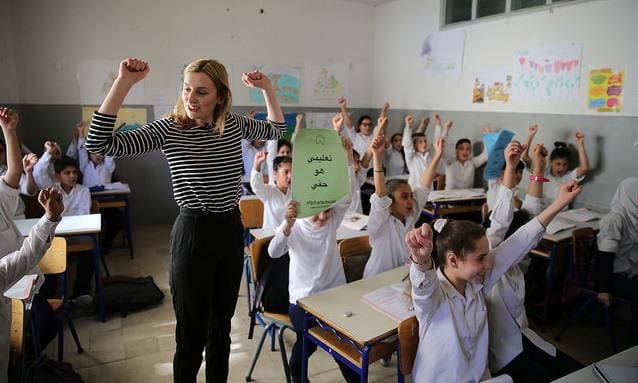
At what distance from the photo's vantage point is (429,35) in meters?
5.52

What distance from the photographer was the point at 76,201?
359 centimetres

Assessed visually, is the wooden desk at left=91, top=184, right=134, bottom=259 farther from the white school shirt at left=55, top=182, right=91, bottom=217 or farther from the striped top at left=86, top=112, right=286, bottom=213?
the striped top at left=86, top=112, right=286, bottom=213

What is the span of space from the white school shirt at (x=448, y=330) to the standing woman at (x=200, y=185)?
0.65m

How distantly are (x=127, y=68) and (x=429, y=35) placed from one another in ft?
16.4

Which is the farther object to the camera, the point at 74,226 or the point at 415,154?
the point at 415,154

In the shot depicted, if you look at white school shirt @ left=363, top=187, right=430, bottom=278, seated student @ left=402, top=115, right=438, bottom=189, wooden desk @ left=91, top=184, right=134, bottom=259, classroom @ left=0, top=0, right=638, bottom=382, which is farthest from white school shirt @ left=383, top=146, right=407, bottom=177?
white school shirt @ left=363, top=187, right=430, bottom=278

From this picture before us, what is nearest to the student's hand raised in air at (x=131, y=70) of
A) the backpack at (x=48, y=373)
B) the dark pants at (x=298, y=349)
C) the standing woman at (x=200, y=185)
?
the standing woman at (x=200, y=185)

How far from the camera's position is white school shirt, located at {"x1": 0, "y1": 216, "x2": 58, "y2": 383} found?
1554mm

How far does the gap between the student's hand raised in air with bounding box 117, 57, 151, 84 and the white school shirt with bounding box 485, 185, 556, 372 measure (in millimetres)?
1554

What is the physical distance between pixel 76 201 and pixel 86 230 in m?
0.94

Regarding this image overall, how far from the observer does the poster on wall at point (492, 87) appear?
4.60 meters

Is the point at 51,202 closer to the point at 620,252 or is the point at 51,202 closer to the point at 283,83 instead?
the point at 620,252

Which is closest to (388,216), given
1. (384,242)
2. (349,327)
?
(384,242)

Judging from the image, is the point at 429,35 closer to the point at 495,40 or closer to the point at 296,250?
the point at 495,40
